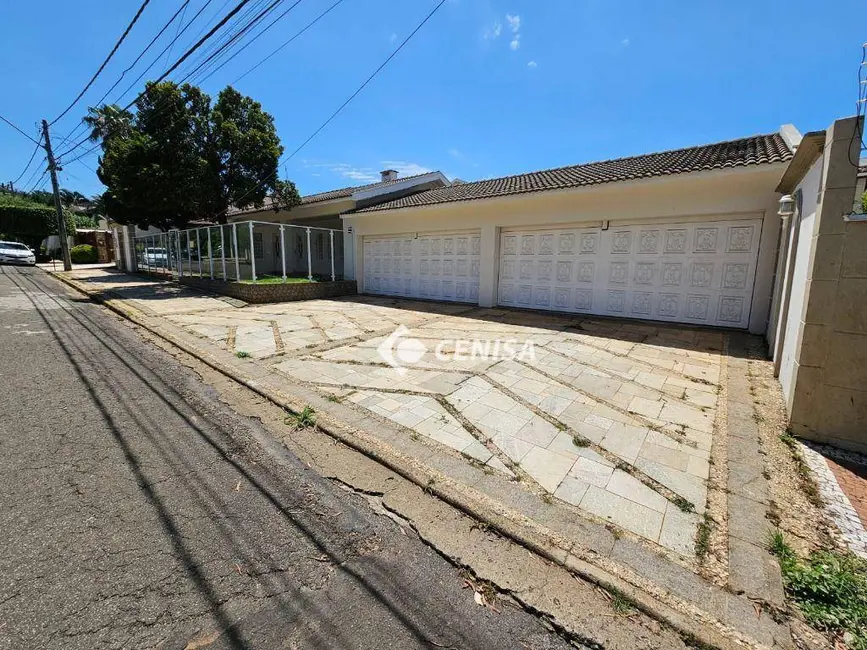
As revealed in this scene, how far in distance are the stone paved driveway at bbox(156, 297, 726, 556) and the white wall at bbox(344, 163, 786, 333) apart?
6.51ft

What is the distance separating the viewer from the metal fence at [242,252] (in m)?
12.1

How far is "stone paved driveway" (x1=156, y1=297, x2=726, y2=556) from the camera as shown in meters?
2.62

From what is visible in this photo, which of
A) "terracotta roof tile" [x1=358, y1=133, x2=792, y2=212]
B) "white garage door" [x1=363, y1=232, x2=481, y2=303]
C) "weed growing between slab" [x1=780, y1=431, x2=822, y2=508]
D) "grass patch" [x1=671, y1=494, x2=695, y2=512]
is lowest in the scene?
"grass patch" [x1=671, y1=494, x2=695, y2=512]

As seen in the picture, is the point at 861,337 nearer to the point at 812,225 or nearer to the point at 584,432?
the point at 812,225

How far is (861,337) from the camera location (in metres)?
2.96

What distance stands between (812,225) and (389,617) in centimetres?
479

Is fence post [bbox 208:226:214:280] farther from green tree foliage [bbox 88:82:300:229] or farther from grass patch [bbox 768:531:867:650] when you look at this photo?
grass patch [bbox 768:531:867:650]

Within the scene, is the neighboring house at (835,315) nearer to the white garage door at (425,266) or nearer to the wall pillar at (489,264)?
the wall pillar at (489,264)

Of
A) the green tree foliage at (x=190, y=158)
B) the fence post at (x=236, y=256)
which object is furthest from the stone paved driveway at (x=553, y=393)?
the green tree foliage at (x=190, y=158)

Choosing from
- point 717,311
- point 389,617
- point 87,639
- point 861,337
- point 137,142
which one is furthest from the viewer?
point 137,142

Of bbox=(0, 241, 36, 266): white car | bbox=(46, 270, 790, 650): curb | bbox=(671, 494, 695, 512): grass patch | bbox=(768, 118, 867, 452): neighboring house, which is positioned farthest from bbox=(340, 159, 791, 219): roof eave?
bbox=(0, 241, 36, 266): white car

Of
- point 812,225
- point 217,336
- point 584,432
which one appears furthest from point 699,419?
point 217,336

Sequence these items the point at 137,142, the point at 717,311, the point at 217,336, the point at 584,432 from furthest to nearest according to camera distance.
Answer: the point at 137,142 → the point at 717,311 → the point at 217,336 → the point at 584,432

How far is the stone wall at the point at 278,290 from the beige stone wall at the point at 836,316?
38.3ft
